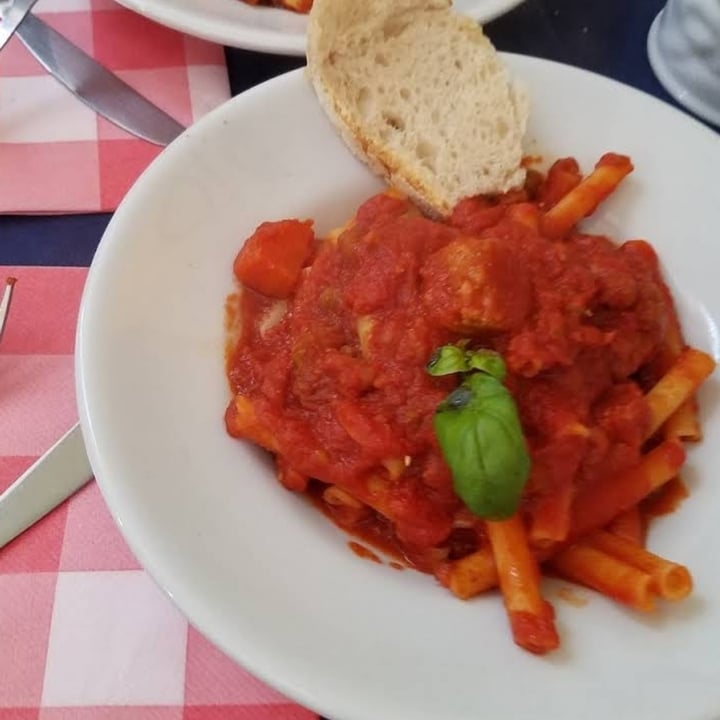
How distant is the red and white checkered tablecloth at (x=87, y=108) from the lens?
1.71 meters

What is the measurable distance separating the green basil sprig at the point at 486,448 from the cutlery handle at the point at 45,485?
595mm

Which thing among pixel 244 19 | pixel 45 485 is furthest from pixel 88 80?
pixel 45 485

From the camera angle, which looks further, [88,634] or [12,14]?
[12,14]

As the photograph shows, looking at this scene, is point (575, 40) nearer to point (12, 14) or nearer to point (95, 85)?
point (95, 85)

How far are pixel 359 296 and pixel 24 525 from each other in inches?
22.8

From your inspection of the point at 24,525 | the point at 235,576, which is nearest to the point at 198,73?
the point at 24,525

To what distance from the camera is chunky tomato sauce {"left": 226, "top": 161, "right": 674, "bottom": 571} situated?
47.8 inches

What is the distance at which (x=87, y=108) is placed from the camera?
5.95 feet

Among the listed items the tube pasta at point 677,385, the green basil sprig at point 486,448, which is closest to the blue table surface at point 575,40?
the tube pasta at point 677,385

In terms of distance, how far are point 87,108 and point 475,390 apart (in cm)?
111

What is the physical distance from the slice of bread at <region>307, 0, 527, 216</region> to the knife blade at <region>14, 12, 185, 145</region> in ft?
1.33

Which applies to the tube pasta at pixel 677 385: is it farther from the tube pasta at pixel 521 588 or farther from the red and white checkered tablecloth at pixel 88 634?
the red and white checkered tablecloth at pixel 88 634

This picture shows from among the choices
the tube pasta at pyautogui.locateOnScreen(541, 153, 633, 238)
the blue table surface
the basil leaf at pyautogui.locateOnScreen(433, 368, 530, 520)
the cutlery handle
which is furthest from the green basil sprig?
the blue table surface

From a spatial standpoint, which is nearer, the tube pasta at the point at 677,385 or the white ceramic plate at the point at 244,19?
the tube pasta at the point at 677,385
